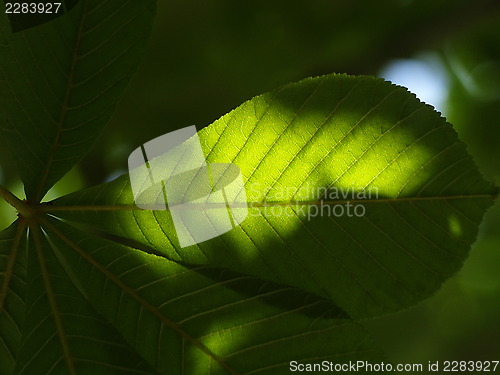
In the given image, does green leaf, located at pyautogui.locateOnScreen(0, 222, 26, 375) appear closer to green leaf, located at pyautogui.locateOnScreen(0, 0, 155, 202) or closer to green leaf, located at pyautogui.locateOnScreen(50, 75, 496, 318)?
green leaf, located at pyautogui.locateOnScreen(0, 0, 155, 202)

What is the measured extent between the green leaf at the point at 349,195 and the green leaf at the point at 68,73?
0.19 m

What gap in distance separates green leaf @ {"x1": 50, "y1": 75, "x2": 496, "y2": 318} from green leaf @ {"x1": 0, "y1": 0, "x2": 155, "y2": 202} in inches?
7.5

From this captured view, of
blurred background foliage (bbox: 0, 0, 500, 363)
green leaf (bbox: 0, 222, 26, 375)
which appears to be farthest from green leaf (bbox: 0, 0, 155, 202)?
blurred background foliage (bbox: 0, 0, 500, 363)

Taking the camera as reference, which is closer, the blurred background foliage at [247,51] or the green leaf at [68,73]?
the green leaf at [68,73]

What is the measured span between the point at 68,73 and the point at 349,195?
481 mm

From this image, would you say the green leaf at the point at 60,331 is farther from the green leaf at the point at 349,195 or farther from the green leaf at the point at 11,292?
the green leaf at the point at 349,195

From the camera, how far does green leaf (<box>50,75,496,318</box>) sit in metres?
0.91

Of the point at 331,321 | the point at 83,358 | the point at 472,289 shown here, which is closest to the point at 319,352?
the point at 331,321

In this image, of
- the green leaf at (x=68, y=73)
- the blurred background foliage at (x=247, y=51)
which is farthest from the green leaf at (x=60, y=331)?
the blurred background foliage at (x=247, y=51)

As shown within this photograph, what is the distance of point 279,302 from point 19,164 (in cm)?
49

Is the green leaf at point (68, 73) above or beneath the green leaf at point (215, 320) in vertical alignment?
above

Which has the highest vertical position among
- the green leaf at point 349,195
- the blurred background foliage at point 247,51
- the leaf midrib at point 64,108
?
the blurred background foliage at point 247,51

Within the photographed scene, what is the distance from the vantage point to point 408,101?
91 cm

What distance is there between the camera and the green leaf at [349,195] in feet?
2.98
